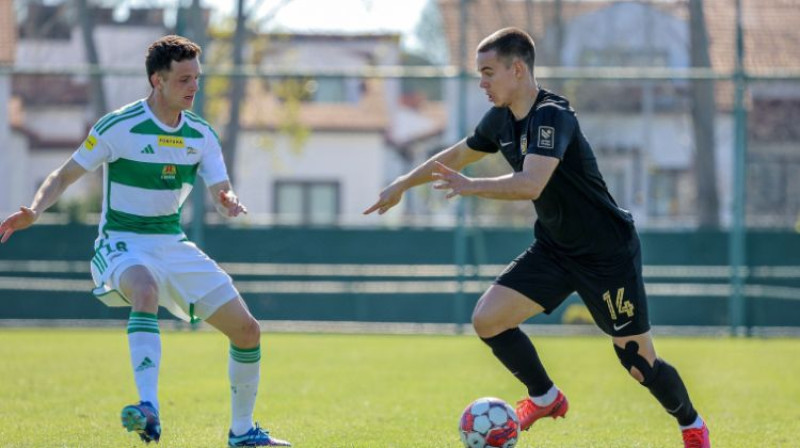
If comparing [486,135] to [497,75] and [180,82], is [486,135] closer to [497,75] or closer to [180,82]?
[497,75]

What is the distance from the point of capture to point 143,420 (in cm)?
553

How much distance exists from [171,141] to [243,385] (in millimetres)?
1329

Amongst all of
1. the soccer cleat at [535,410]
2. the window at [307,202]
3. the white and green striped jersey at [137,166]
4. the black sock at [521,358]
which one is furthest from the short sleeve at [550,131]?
the window at [307,202]

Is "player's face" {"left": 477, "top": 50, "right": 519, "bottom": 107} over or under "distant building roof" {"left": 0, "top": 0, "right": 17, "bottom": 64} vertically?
under

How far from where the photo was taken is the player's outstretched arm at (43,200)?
6.27m

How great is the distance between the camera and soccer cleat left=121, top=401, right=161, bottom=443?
217 inches

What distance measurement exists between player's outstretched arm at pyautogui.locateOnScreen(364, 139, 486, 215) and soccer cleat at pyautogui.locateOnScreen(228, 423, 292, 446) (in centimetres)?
127

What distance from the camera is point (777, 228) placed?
1573cm

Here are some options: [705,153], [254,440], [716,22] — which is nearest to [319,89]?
[705,153]

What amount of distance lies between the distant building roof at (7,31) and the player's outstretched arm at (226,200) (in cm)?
1233

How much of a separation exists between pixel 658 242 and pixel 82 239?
714cm

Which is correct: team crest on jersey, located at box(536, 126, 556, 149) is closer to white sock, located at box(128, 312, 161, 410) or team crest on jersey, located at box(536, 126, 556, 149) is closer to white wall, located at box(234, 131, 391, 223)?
white sock, located at box(128, 312, 161, 410)

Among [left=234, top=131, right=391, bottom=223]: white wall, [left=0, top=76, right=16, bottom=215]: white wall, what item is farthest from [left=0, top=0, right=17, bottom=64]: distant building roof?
[left=234, top=131, right=391, bottom=223]: white wall

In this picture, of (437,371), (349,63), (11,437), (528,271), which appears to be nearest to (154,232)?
(11,437)
